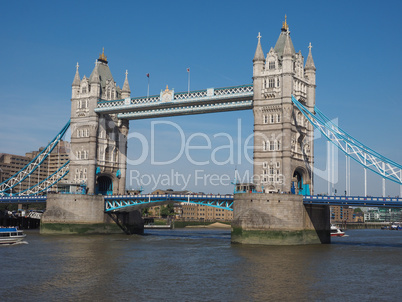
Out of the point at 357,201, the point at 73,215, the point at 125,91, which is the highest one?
the point at 125,91

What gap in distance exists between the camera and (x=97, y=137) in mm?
81125

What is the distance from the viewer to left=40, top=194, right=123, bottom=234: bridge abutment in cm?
7469

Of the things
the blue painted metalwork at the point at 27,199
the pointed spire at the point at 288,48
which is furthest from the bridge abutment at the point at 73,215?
the pointed spire at the point at 288,48

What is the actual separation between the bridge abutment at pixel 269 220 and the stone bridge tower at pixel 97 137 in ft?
98.8

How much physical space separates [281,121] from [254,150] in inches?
194

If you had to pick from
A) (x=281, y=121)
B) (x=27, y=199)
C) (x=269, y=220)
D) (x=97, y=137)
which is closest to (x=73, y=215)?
(x=97, y=137)

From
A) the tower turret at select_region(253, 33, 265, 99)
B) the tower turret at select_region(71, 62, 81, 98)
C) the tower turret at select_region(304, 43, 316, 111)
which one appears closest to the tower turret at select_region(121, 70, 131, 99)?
the tower turret at select_region(71, 62, 81, 98)

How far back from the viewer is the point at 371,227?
199125 millimetres

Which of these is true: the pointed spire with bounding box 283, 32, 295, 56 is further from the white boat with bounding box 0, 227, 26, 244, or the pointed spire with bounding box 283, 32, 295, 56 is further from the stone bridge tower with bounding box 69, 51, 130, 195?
the white boat with bounding box 0, 227, 26, 244

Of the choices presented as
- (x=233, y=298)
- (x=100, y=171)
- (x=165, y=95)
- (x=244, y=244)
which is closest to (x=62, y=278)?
(x=233, y=298)

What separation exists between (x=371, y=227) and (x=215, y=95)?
148703mm

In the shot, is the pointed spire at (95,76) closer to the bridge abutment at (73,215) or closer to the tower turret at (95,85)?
the tower turret at (95,85)

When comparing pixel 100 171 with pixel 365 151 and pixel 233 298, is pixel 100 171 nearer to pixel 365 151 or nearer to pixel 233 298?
pixel 365 151

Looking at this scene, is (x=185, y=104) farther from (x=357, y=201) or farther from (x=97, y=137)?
(x=357, y=201)
